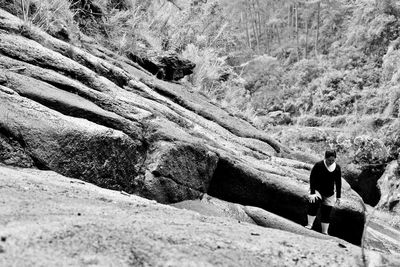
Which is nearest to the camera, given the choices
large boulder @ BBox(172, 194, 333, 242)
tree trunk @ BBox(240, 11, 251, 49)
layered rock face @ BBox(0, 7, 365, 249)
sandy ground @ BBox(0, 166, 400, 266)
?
sandy ground @ BBox(0, 166, 400, 266)

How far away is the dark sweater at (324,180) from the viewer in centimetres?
578

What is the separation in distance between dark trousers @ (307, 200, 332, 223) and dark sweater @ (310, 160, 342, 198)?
151 mm

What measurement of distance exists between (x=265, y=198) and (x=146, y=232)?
12.0 ft

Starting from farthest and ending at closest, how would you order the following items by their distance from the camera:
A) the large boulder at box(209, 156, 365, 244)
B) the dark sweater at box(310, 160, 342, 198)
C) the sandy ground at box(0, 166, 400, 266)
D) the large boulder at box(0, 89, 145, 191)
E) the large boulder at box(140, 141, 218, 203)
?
the dark sweater at box(310, 160, 342, 198)
the large boulder at box(209, 156, 365, 244)
the large boulder at box(140, 141, 218, 203)
the large boulder at box(0, 89, 145, 191)
the sandy ground at box(0, 166, 400, 266)

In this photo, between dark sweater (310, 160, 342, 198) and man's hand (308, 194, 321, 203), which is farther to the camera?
dark sweater (310, 160, 342, 198)

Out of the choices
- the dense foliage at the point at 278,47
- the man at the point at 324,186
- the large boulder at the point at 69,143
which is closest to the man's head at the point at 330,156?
the man at the point at 324,186

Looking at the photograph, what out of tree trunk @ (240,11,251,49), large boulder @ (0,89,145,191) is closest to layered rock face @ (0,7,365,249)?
large boulder @ (0,89,145,191)

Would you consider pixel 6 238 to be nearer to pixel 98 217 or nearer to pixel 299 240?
pixel 98 217

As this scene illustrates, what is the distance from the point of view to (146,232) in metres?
2.30

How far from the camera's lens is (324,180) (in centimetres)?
579

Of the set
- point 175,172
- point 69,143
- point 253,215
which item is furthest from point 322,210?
point 69,143

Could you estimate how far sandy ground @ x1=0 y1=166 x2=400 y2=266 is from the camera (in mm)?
1982

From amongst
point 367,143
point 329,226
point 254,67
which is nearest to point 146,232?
point 329,226

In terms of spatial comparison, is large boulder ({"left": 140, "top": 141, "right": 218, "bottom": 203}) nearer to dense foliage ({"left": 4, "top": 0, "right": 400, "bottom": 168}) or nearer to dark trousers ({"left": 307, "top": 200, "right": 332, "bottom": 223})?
dark trousers ({"left": 307, "top": 200, "right": 332, "bottom": 223})
